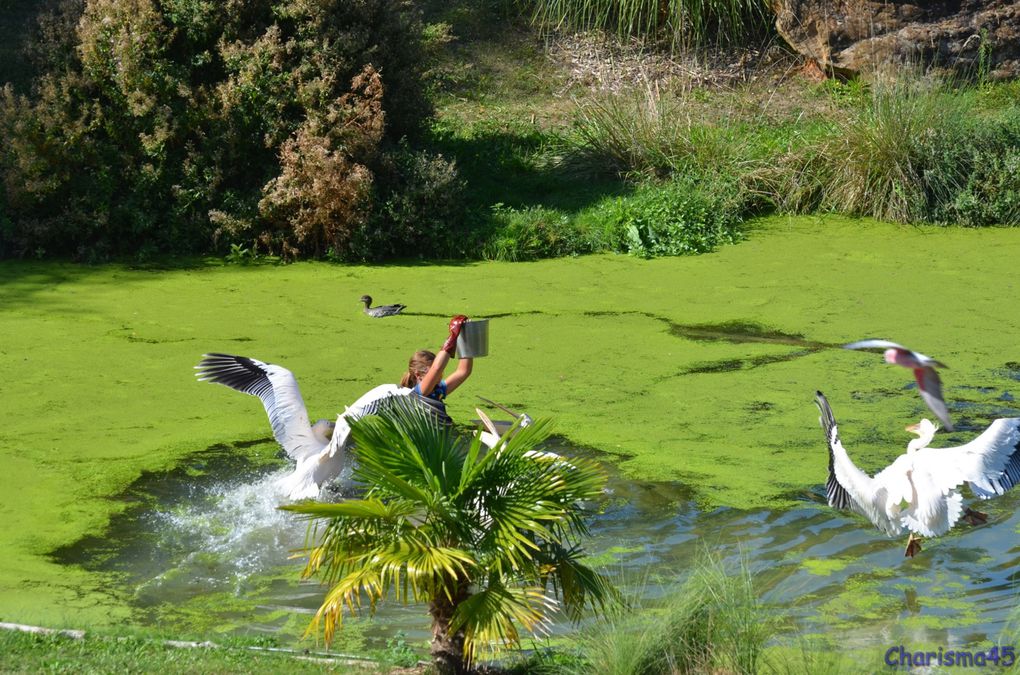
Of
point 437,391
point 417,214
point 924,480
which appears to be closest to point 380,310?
point 417,214

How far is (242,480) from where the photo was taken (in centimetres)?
701

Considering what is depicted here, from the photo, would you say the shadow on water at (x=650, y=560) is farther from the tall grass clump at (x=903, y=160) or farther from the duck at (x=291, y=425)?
the tall grass clump at (x=903, y=160)

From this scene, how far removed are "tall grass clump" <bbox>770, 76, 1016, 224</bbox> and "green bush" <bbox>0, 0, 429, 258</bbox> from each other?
4.43 meters

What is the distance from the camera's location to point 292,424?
21.5 ft

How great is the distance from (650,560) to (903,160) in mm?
7776

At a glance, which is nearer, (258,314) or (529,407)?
(529,407)

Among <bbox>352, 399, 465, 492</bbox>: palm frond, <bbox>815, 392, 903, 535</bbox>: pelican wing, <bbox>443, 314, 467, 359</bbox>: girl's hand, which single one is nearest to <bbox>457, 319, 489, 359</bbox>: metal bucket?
<bbox>443, 314, 467, 359</bbox>: girl's hand

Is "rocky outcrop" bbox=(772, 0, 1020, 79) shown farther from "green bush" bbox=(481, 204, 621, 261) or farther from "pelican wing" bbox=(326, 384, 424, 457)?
"pelican wing" bbox=(326, 384, 424, 457)

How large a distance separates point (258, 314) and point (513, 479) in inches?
232

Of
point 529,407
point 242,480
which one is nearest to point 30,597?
point 242,480

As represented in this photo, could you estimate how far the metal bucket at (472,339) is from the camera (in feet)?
20.1

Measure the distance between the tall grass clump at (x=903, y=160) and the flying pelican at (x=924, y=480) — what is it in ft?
22.9

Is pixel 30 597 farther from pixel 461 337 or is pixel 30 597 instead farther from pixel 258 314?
pixel 258 314

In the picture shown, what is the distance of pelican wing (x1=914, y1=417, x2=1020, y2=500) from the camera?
5.64 meters
